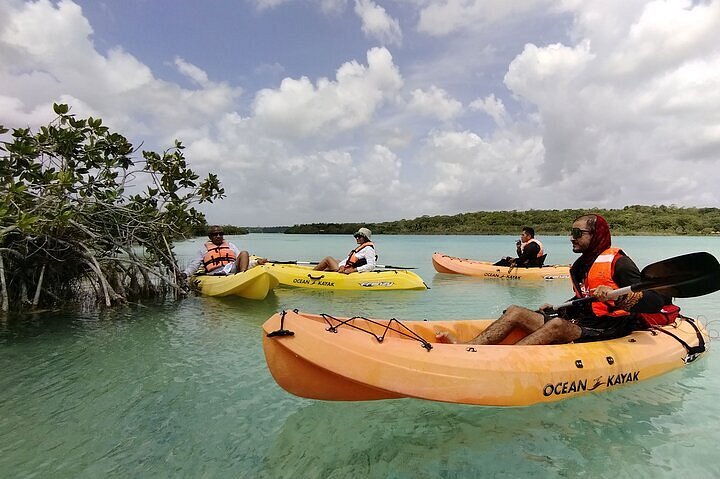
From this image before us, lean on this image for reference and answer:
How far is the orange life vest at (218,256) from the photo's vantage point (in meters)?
10.3

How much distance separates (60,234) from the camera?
7.18 m

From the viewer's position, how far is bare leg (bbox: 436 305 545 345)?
4.34m

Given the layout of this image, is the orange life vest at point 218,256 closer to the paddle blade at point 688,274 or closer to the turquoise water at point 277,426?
the turquoise water at point 277,426

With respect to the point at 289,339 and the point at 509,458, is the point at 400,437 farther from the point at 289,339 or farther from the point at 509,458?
the point at 289,339

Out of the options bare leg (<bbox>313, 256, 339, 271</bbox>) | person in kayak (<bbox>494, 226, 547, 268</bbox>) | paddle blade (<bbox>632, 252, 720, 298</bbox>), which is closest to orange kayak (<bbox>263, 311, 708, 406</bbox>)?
paddle blade (<bbox>632, 252, 720, 298</bbox>)

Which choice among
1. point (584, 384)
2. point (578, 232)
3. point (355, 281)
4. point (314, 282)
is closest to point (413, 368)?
point (584, 384)

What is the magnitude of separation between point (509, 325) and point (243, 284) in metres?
6.16

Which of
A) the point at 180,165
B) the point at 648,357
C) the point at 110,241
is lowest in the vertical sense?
the point at 648,357

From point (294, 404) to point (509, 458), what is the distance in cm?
193

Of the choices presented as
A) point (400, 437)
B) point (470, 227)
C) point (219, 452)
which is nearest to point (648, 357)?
point (400, 437)

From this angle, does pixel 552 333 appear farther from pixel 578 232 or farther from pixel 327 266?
pixel 327 266

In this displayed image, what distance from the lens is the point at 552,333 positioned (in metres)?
4.29

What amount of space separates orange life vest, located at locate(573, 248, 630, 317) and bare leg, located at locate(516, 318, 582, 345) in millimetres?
474

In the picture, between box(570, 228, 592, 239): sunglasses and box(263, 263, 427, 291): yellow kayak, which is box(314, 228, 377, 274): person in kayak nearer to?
box(263, 263, 427, 291): yellow kayak
